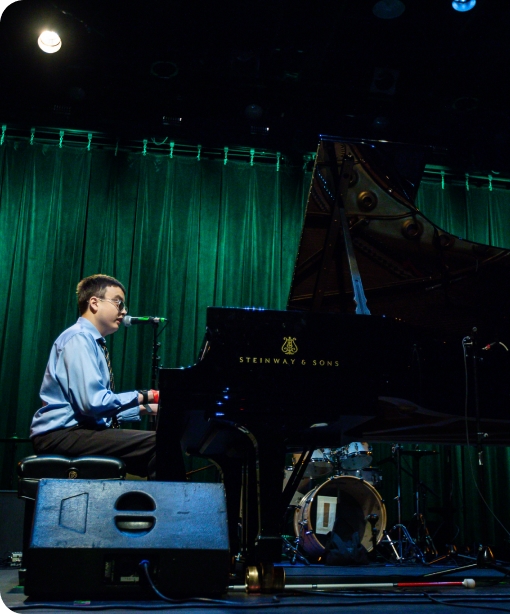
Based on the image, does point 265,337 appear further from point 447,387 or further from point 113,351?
point 113,351

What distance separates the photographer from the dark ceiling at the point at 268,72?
18.7 feet

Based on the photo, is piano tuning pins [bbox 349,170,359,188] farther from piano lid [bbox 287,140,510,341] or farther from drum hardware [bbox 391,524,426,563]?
drum hardware [bbox 391,524,426,563]

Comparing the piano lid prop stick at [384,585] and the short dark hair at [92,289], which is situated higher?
the short dark hair at [92,289]

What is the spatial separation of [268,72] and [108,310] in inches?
140

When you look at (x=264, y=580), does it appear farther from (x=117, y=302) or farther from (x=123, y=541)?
(x=117, y=302)

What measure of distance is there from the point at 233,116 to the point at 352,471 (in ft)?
12.0

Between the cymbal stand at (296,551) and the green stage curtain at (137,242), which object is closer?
the cymbal stand at (296,551)

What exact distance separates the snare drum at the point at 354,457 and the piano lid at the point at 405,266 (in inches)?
77.2

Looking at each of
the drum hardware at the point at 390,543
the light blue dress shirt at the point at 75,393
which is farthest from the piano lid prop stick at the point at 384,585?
the drum hardware at the point at 390,543

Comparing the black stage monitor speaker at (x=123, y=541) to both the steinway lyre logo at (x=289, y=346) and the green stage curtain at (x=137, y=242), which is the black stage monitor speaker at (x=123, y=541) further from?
the green stage curtain at (x=137, y=242)

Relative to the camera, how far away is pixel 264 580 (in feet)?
8.37

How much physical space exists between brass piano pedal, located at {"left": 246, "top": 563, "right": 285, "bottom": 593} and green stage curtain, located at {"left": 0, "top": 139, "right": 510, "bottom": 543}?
13.8 feet

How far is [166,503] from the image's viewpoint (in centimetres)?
241

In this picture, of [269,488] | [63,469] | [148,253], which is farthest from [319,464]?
[269,488]
